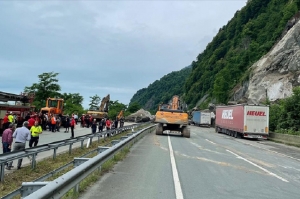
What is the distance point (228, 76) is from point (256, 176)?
89139 millimetres

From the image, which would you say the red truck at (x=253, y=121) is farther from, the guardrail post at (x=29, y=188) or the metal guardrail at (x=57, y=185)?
the guardrail post at (x=29, y=188)

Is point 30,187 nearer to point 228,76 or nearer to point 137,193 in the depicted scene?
point 137,193

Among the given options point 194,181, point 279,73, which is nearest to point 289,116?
point 279,73

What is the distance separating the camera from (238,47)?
396ft

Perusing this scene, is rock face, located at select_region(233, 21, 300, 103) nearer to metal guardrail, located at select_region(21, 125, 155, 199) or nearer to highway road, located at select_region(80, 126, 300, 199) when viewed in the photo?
highway road, located at select_region(80, 126, 300, 199)

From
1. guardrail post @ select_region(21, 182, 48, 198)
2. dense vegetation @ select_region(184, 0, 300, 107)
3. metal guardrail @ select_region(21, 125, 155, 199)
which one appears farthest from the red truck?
dense vegetation @ select_region(184, 0, 300, 107)

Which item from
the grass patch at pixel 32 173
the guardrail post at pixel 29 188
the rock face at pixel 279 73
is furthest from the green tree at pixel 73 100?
the guardrail post at pixel 29 188

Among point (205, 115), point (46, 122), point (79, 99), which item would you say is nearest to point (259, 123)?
point (46, 122)

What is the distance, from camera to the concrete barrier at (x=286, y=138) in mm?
30242

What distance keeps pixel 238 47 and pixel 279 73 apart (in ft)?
190

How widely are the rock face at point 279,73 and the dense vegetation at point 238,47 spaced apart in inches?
324

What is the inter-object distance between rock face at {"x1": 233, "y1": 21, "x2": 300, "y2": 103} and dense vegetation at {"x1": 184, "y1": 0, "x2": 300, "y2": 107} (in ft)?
27.0

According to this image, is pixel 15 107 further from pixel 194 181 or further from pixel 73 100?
pixel 73 100

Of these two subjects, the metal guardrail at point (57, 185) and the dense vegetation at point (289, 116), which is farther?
the dense vegetation at point (289, 116)
